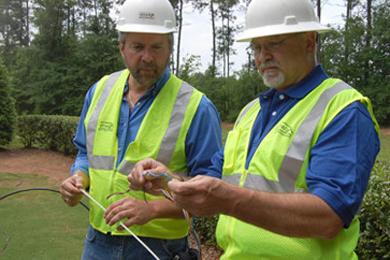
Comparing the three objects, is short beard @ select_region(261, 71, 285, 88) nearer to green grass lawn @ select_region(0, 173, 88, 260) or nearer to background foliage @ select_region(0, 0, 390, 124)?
green grass lawn @ select_region(0, 173, 88, 260)

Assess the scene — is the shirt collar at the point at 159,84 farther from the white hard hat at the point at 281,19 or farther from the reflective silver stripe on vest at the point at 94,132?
the white hard hat at the point at 281,19

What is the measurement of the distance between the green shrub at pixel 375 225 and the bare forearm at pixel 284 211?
2124mm

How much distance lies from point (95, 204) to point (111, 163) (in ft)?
0.82

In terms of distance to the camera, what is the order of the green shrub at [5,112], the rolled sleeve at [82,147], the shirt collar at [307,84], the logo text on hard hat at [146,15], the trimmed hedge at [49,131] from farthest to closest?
1. the green shrub at [5,112]
2. the trimmed hedge at [49,131]
3. the rolled sleeve at [82,147]
4. the logo text on hard hat at [146,15]
5. the shirt collar at [307,84]

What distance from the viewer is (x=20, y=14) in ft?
153

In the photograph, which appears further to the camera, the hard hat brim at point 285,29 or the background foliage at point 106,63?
the background foliage at point 106,63

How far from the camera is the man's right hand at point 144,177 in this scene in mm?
2156

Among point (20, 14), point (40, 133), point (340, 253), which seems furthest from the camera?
point (20, 14)

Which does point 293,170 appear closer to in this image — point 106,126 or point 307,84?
point 307,84

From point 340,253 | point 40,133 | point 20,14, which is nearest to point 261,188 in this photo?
point 340,253

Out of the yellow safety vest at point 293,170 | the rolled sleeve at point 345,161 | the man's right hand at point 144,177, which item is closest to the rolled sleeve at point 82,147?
the man's right hand at point 144,177

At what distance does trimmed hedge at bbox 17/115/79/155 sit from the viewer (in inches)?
601

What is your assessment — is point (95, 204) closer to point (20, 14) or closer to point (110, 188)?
point (110, 188)

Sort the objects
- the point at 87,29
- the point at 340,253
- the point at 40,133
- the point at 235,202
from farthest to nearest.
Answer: the point at 87,29, the point at 40,133, the point at 340,253, the point at 235,202
